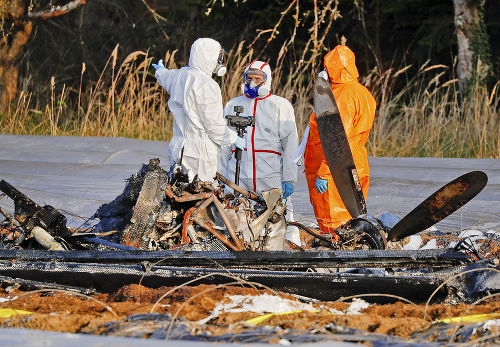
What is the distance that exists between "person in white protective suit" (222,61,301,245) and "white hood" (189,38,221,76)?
48 centimetres

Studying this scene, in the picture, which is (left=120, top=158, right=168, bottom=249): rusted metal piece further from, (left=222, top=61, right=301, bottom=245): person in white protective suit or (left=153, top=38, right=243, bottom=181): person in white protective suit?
(left=222, top=61, right=301, bottom=245): person in white protective suit

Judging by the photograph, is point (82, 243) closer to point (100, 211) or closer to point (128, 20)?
point (100, 211)

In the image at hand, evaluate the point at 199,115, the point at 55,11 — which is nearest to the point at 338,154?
the point at 199,115

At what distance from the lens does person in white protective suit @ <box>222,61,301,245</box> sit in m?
5.48

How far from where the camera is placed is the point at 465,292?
3.03 metres

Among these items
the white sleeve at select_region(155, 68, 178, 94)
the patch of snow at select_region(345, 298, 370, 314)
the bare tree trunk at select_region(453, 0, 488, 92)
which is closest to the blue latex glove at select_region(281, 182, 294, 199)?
the white sleeve at select_region(155, 68, 178, 94)

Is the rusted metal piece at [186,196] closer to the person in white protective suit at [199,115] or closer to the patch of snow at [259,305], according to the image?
the patch of snow at [259,305]

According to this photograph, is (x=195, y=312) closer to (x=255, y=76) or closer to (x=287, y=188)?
(x=287, y=188)

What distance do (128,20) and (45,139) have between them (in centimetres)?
902

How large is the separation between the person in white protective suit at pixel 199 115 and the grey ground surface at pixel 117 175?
3.27 ft

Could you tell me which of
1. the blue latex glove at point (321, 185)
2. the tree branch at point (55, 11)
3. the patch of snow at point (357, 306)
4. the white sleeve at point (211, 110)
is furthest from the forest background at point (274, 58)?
the patch of snow at point (357, 306)

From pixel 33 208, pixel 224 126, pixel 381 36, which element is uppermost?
pixel 381 36

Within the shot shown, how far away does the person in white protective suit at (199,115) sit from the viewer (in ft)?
16.2

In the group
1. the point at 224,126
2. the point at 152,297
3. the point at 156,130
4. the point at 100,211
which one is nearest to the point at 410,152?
the point at 156,130
